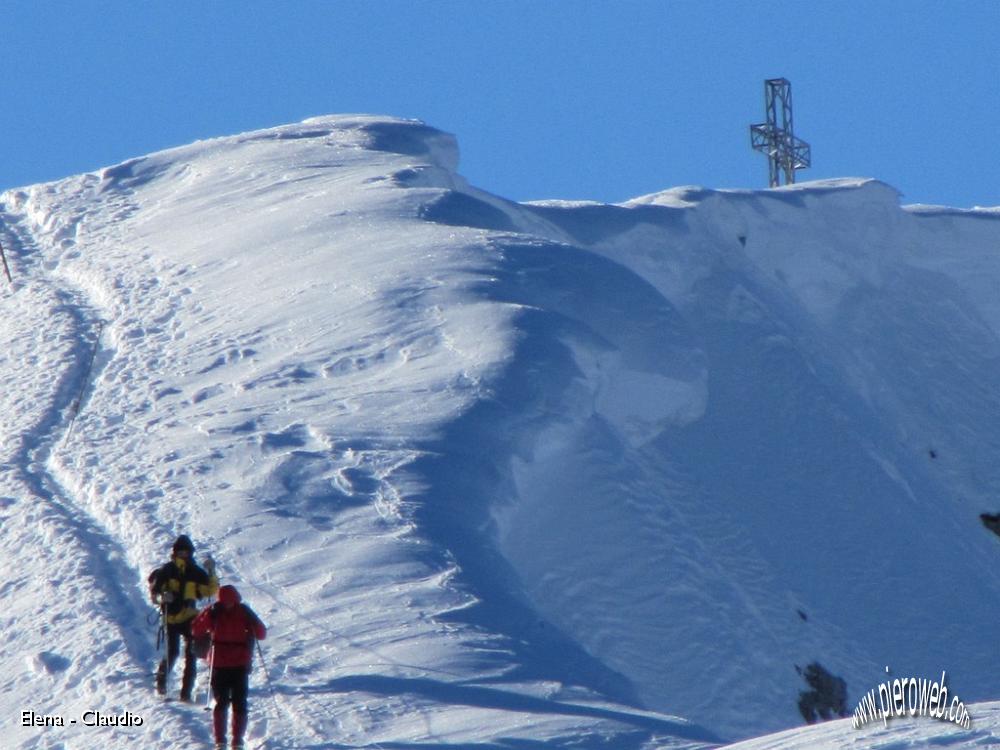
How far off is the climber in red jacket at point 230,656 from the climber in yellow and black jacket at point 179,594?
130cm

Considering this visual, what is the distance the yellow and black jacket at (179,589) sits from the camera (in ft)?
44.8

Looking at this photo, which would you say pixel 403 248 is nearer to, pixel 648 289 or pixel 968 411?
pixel 648 289

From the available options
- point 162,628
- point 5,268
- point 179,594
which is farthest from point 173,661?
point 5,268

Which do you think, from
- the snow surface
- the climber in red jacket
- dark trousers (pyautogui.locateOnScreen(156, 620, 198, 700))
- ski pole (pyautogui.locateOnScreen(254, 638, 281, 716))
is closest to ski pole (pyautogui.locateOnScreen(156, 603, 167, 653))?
dark trousers (pyautogui.locateOnScreen(156, 620, 198, 700))

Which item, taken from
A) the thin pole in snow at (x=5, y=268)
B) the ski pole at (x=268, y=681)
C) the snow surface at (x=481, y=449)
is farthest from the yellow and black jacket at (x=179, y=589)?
the thin pole in snow at (x=5, y=268)

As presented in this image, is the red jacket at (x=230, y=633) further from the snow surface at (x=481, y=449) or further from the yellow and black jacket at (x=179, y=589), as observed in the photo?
the yellow and black jacket at (x=179, y=589)

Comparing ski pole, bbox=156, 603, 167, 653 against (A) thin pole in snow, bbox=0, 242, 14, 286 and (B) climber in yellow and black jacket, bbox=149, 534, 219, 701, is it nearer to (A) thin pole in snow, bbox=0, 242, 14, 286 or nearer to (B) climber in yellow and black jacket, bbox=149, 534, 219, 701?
(B) climber in yellow and black jacket, bbox=149, 534, 219, 701

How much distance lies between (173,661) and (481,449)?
5924mm

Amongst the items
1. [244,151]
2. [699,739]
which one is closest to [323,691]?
[699,739]

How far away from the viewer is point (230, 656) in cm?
1230

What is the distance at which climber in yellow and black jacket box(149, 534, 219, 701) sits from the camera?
13.6 m

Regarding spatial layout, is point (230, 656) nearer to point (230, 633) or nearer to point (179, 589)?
point (230, 633)

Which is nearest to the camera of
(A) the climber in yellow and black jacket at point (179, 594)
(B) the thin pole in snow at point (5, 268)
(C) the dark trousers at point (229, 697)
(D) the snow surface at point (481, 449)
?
(C) the dark trousers at point (229, 697)

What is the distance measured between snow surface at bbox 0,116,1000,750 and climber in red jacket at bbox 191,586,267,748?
0.53 m
